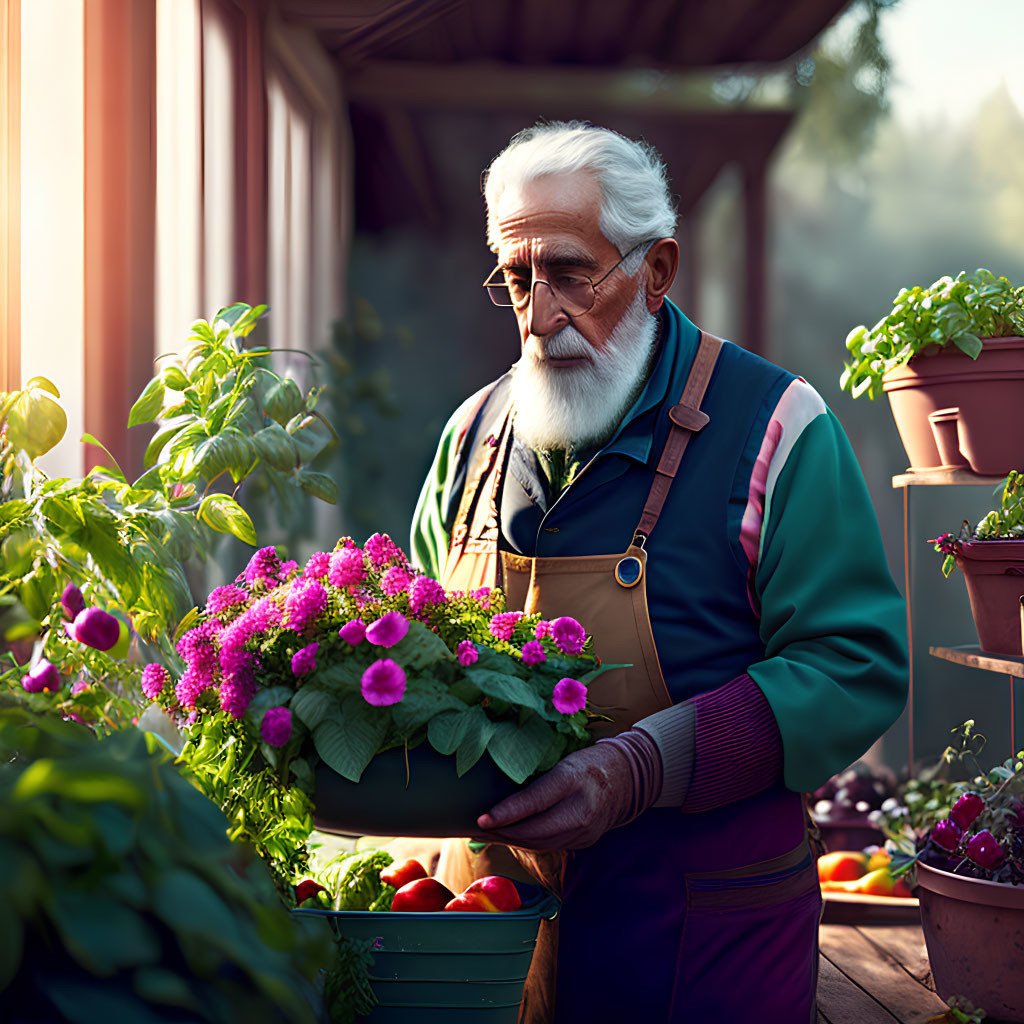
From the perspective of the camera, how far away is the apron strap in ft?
4.96

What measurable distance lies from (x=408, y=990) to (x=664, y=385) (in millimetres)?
959

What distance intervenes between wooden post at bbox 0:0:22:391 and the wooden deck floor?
6.89ft

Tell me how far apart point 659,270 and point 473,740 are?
98cm

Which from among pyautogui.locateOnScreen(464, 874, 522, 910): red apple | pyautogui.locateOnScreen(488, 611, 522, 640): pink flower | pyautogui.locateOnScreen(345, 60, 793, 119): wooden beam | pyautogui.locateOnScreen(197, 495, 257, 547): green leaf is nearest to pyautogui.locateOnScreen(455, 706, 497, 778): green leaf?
pyautogui.locateOnScreen(488, 611, 522, 640): pink flower

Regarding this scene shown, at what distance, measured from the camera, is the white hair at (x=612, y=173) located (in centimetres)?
160

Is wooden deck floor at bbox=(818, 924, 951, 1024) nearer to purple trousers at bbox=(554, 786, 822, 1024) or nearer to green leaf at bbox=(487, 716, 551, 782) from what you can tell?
purple trousers at bbox=(554, 786, 822, 1024)

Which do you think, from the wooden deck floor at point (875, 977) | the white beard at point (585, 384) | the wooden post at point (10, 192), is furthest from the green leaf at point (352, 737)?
the wooden deck floor at point (875, 977)

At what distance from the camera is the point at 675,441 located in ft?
5.05

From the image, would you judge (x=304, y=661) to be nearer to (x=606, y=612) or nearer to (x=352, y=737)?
(x=352, y=737)

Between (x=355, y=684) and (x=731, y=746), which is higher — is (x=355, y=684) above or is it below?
above

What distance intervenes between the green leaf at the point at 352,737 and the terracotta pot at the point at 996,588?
6.17 ft

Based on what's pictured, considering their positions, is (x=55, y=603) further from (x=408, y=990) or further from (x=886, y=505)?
(x=886, y=505)

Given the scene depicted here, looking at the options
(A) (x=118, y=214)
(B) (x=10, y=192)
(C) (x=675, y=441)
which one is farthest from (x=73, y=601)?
(A) (x=118, y=214)

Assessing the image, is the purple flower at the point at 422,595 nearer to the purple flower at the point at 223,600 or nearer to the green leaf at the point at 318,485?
the purple flower at the point at 223,600
